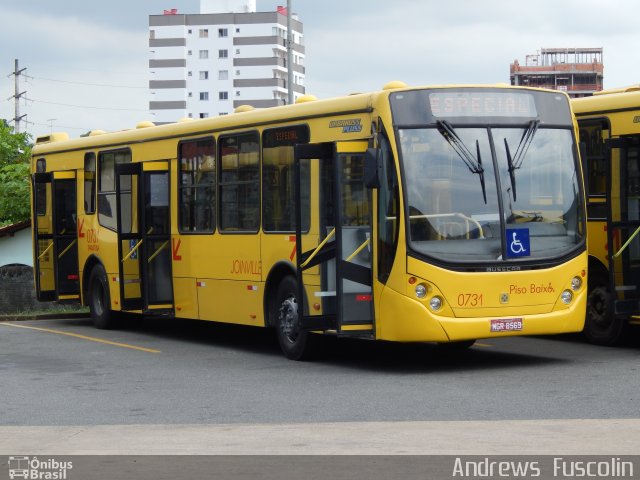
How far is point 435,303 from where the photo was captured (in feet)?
49.6

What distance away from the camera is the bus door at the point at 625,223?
55.8 ft

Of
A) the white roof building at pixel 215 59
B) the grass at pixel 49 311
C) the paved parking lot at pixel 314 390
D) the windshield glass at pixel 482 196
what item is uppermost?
the white roof building at pixel 215 59

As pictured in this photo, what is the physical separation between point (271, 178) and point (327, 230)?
1710 millimetres

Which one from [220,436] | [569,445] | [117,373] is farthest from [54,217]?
[569,445]

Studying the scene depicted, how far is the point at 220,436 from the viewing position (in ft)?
35.6

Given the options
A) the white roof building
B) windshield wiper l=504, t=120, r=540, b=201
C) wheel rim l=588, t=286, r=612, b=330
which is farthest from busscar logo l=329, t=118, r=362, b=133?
the white roof building

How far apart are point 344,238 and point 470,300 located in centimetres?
161

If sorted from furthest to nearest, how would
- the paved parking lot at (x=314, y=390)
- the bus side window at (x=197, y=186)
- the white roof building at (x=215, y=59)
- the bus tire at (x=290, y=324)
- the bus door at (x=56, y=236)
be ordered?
the white roof building at (x=215, y=59) < the bus door at (x=56, y=236) < the bus side window at (x=197, y=186) < the bus tire at (x=290, y=324) < the paved parking lot at (x=314, y=390)

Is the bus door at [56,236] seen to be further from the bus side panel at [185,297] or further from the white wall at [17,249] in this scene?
the white wall at [17,249]

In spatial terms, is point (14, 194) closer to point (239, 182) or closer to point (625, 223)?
point (239, 182)

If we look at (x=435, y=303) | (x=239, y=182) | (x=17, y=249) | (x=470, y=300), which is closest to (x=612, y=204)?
(x=470, y=300)

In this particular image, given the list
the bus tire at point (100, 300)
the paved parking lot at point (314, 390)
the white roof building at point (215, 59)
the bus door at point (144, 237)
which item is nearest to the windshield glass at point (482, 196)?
the paved parking lot at point (314, 390)

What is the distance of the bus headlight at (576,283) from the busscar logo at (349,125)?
9.61 feet
